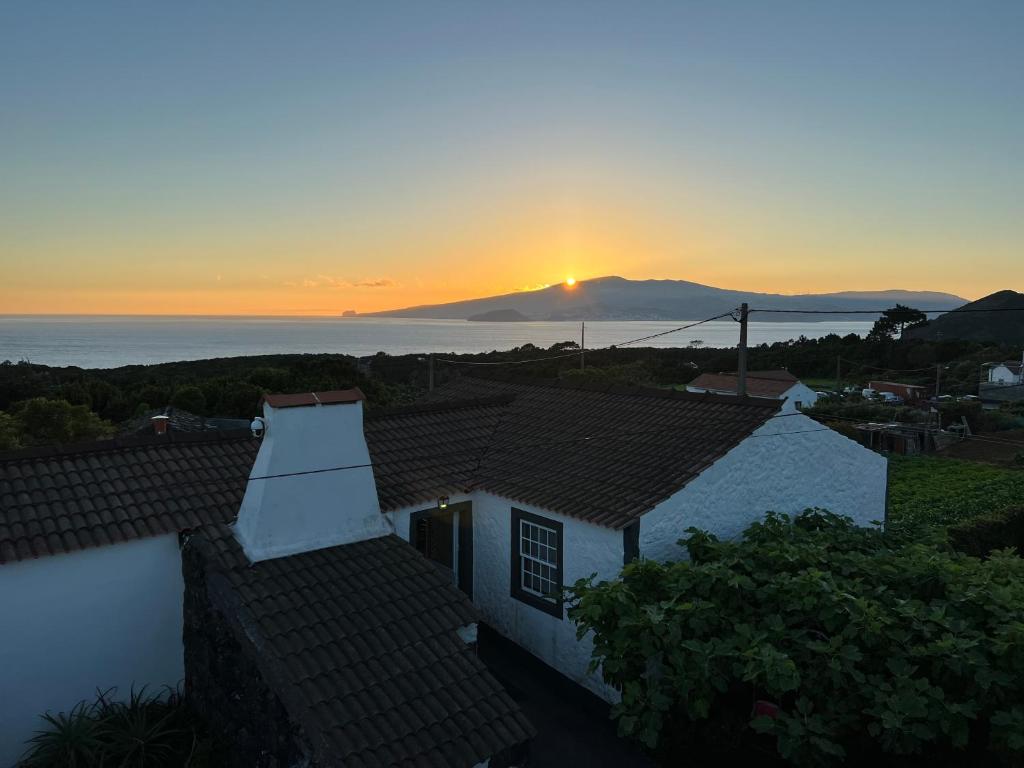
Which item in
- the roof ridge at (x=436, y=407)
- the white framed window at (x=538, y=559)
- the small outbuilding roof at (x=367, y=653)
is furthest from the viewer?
the roof ridge at (x=436, y=407)

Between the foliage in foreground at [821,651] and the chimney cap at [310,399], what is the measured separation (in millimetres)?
3916

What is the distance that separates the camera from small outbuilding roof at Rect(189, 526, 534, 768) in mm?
5551

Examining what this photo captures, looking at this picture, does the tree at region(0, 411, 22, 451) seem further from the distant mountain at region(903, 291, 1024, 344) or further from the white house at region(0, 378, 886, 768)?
the distant mountain at region(903, 291, 1024, 344)

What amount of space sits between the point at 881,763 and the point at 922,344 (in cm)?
7271

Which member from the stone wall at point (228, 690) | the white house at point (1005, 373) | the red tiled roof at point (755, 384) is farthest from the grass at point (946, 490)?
the white house at point (1005, 373)

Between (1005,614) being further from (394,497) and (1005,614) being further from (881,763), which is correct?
(394,497)

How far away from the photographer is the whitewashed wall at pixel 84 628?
21.8 feet

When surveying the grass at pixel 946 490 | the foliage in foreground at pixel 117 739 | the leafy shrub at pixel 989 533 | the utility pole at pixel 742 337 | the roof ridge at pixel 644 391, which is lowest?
the grass at pixel 946 490

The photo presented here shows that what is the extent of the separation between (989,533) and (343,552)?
15691 mm

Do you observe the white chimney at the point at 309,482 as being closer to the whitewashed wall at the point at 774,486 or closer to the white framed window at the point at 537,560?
the white framed window at the point at 537,560

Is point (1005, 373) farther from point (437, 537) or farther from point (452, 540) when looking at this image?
point (437, 537)

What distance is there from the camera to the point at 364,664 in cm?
622

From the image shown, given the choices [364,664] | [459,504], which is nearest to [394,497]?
[459,504]

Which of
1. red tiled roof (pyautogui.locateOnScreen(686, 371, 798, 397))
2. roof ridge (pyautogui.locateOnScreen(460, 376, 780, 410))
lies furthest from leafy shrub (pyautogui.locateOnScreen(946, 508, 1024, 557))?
red tiled roof (pyautogui.locateOnScreen(686, 371, 798, 397))
